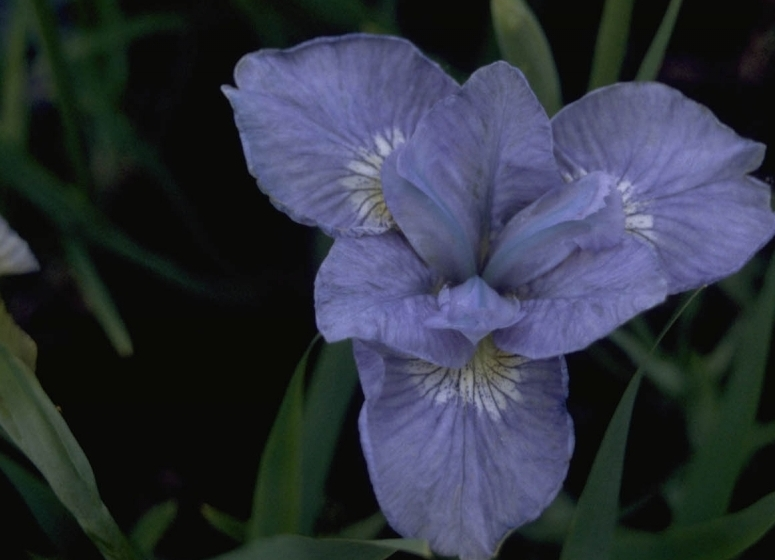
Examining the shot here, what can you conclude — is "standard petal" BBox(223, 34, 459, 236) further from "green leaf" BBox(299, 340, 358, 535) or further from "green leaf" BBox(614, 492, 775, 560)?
"green leaf" BBox(614, 492, 775, 560)

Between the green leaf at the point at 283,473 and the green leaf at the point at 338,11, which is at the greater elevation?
the green leaf at the point at 338,11

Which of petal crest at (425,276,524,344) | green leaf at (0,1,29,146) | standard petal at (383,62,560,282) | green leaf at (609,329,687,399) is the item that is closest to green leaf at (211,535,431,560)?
petal crest at (425,276,524,344)

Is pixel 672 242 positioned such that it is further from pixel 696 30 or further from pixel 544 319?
pixel 696 30

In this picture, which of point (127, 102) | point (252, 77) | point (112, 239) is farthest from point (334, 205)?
point (127, 102)

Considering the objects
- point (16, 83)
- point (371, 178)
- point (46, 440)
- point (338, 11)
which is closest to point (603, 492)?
point (371, 178)

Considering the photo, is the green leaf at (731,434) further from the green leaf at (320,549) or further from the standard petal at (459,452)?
the green leaf at (320,549)

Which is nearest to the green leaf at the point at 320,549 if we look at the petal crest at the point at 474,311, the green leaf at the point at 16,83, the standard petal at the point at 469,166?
the petal crest at the point at 474,311

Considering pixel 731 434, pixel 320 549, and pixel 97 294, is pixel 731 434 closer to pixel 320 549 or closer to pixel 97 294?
pixel 320 549

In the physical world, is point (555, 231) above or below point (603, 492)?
above
